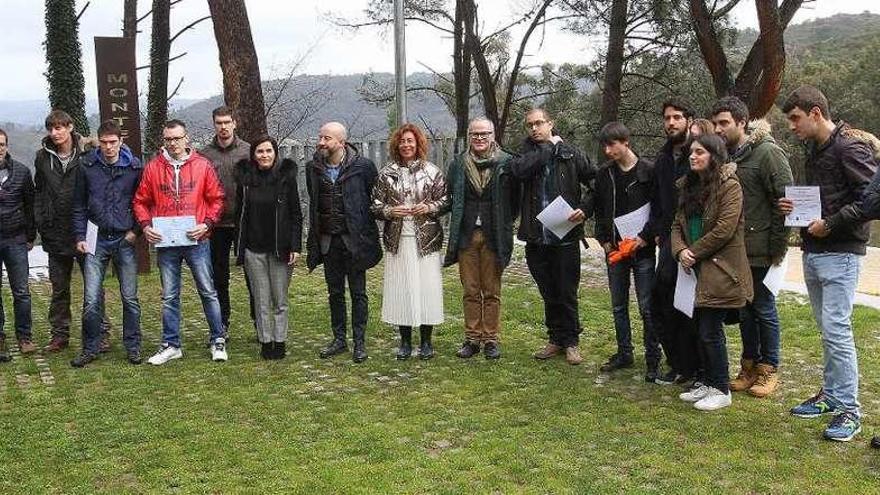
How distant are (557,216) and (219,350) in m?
2.82

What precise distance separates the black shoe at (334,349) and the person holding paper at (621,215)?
218cm

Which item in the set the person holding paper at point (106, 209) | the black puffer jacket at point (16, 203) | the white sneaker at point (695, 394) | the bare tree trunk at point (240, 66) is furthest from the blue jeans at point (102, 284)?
the bare tree trunk at point (240, 66)

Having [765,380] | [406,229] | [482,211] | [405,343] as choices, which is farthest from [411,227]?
[765,380]

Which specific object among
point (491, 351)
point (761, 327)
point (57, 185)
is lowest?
point (491, 351)

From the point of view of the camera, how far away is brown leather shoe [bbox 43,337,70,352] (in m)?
6.76

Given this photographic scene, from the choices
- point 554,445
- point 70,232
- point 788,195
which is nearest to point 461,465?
point 554,445

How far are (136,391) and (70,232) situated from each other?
5.25 ft

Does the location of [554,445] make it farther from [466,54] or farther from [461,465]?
[466,54]

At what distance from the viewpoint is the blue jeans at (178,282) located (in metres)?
6.19

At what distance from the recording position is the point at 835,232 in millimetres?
4316

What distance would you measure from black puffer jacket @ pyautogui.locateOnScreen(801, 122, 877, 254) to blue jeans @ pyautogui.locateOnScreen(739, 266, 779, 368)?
725mm

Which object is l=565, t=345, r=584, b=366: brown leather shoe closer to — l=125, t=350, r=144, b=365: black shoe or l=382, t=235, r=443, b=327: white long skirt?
l=382, t=235, r=443, b=327: white long skirt

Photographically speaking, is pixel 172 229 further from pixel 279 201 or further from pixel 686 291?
pixel 686 291

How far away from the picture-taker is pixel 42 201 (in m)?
6.49
